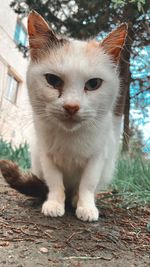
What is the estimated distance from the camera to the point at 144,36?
3.75 meters

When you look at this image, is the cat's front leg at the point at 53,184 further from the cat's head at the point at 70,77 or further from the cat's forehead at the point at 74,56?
the cat's forehead at the point at 74,56

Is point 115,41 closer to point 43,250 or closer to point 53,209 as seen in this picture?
point 53,209

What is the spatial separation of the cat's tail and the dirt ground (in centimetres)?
7

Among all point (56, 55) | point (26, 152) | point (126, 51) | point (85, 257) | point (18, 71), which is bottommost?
point (85, 257)

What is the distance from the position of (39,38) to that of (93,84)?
35cm

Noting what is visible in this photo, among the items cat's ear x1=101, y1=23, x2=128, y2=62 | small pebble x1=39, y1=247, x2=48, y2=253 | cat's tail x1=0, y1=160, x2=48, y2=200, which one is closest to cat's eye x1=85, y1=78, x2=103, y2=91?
cat's ear x1=101, y1=23, x2=128, y2=62

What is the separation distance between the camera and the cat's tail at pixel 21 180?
153 cm

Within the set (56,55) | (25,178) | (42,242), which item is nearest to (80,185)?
(25,178)

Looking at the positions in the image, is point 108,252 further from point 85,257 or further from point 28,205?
point 28,205

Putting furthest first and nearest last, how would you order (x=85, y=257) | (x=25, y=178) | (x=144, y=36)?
1. (x=144, y=36)
2. (x=25, y=178)
3. (x=85, y=257)

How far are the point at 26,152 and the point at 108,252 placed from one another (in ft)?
8.98

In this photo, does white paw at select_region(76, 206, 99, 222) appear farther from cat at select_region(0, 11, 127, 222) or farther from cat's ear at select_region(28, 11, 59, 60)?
cat's ear at select_region(28, 11, 59, 60)

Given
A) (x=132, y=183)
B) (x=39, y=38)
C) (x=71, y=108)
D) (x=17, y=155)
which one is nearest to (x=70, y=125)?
(x=71, y=108)

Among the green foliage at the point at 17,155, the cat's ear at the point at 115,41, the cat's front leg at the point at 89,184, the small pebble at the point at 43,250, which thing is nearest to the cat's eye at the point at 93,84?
the cat's ear at the point at 115,41
